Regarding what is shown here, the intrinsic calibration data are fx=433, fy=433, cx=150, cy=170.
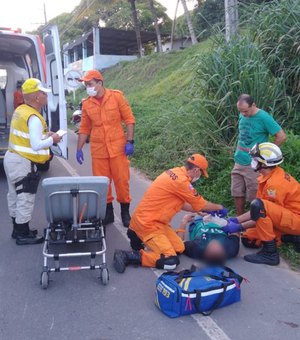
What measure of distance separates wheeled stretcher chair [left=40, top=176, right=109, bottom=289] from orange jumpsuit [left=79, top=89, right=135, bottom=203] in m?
1.07

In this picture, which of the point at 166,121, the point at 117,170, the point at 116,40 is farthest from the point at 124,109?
the point at 116,40

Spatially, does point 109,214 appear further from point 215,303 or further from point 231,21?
point 231,21

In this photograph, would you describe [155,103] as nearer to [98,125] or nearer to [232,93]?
[232,93]

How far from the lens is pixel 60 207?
4.00 meters

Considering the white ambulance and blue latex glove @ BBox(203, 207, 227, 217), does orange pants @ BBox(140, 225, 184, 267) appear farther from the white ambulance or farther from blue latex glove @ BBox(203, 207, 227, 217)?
the white ambulance

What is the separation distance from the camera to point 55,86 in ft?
22.2

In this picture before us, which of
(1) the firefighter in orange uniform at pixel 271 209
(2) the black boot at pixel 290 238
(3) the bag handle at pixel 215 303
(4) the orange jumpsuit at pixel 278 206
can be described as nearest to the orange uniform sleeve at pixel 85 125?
(1) the firefighter in orange uniform at pixel 271 209

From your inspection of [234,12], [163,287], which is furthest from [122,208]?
[234,12]

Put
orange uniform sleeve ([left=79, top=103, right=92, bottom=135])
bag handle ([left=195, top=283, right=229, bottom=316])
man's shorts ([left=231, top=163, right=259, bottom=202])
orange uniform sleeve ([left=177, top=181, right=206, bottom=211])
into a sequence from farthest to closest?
orange uniform sleeve ([left=79, top=103, right=92, bottom=135])
man's shorts ([left=231, top=163, right=259, bottom=202])
orange uniform sleeve ([left=177, top=181, right=206, bottom=211])
bag handle ([left=195, top=283, right=229, bottom=316])

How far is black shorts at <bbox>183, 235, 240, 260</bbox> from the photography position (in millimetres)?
4245

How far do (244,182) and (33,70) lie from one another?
→ 189 inches

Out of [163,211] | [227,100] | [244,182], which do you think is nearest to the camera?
[163,211]

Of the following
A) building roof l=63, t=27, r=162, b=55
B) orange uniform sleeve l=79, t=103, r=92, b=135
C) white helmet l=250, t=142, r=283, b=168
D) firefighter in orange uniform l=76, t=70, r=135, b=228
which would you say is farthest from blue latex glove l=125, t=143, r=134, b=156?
building roof l=63, t=27, r=162, b=55

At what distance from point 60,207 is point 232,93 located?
3.62 metres
